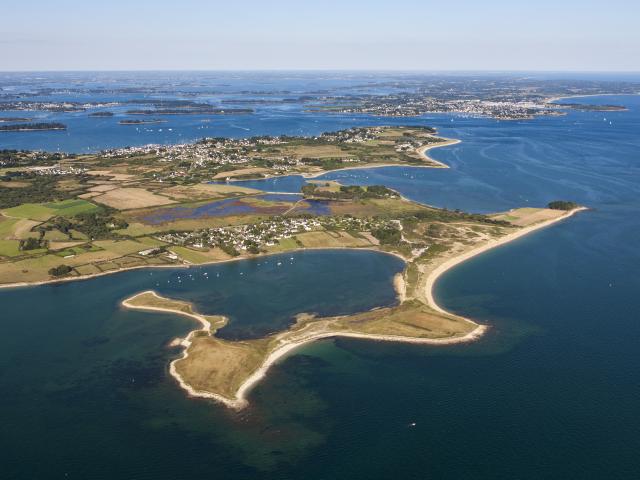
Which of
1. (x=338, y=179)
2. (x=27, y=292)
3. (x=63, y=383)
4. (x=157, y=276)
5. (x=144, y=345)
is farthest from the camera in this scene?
(x=338, y=179)

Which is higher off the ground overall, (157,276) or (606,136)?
(606,136)

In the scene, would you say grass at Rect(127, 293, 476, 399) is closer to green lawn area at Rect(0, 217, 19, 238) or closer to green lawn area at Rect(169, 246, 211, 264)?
green lawn area at Rect(169, 246, 211, 264)

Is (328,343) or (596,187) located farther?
(596,187)

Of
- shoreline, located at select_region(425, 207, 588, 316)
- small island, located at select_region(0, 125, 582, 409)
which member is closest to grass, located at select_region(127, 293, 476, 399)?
small island, located at select_region(0, 125, 582, 409)

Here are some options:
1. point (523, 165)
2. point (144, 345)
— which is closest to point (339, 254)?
point (144, 345)

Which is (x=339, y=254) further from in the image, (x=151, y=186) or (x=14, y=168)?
(x=14, y=168)

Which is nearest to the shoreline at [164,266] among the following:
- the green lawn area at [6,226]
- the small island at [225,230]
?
the small island at [225,230]

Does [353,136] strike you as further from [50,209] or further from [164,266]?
[164,266]

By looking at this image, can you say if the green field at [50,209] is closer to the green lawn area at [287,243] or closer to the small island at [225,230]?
the small island at [225,230]
